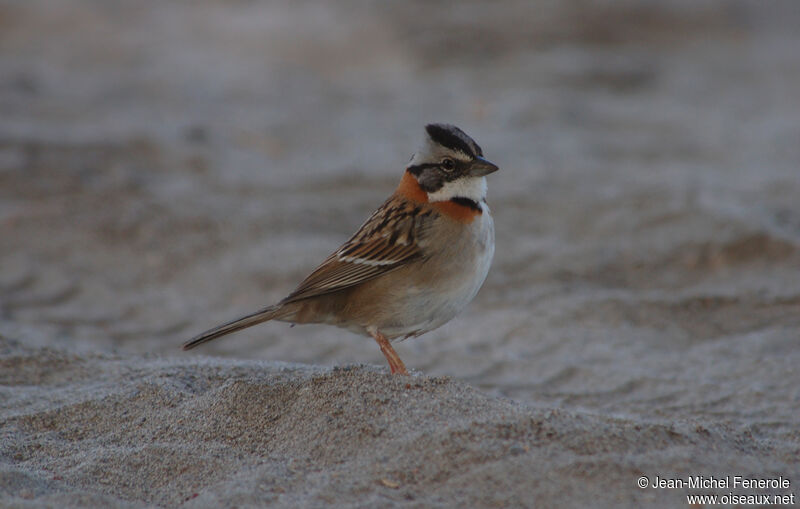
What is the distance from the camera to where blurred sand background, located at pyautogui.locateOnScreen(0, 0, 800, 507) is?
441 centimetres

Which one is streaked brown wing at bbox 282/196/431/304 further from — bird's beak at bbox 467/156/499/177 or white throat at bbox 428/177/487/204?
bird's beak at bbox 467/156/499/177

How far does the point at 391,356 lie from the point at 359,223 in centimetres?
437

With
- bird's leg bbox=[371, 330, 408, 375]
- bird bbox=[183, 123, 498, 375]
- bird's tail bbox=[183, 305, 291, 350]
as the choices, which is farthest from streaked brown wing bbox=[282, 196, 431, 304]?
bird's leg bbox=[371, 330, 408, 375]

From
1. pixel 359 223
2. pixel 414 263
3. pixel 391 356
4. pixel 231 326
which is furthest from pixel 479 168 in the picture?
pixel 359 223

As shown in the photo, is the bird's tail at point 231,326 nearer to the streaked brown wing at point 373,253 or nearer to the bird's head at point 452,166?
the streaked brown wing at point 373,253

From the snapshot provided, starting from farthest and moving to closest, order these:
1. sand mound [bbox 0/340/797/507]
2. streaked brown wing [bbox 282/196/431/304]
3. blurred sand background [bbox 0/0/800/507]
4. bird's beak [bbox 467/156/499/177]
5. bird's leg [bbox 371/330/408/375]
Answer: bird's beak [bbox 467/156/499/177], streaked brown wing [bbox 282/196/431/304], bird's leg [bbox 371/330/408/375], blurred sand background [bbox 0/0/800/507], sand mound [bbox 0/340/797/507]

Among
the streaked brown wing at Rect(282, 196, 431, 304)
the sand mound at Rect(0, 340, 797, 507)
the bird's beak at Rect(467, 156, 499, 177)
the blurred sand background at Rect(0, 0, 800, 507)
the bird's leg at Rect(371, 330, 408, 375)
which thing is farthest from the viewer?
the bird's beak at Rect(467, 156, 499, 177)

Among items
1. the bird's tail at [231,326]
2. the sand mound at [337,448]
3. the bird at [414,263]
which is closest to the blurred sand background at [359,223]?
the sand mound at [337,448]

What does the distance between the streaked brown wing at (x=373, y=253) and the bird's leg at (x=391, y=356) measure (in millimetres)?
352

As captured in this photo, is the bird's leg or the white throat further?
the white throat

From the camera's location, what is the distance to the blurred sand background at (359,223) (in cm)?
441

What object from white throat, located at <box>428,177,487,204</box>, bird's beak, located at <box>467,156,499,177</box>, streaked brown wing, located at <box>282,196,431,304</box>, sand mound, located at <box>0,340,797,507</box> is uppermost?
bird's beak, located at <box>467,156,499,177</box>

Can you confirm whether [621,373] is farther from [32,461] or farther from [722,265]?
[32,461]

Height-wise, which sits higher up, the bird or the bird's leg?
the bird
